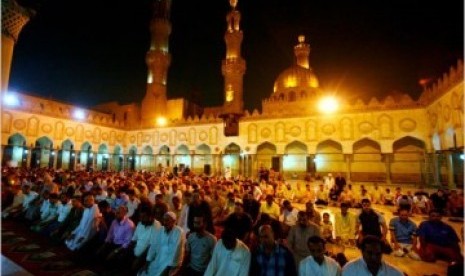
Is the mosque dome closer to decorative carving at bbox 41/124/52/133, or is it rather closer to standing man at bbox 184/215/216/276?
decorative carving at bbox 41/124/52/133

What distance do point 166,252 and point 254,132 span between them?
20.1m

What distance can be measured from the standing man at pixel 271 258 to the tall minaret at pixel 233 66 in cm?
2371

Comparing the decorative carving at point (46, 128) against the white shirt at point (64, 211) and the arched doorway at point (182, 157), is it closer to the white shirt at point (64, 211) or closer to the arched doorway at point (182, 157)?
the arched doorway at point (182, 157)

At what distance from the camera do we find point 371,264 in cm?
306

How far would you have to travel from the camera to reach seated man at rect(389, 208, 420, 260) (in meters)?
5.71

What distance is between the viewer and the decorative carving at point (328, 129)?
68.7 ft

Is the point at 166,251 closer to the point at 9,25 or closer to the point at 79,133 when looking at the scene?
the point at 9,25

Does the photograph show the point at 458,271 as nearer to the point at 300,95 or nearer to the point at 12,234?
the point at 12,234

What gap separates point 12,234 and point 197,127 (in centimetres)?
2047

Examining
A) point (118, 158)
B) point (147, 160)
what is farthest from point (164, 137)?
A: point (118, 158)

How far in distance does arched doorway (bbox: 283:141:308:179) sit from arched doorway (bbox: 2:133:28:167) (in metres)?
20.7

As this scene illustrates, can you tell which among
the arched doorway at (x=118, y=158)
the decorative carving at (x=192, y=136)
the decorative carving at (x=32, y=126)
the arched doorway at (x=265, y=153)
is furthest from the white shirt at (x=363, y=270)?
the arched doorway at (x=118, y=158)

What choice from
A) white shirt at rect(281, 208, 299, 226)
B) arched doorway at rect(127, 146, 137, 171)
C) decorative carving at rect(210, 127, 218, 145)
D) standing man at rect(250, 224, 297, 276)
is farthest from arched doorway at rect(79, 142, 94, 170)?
standing man at rect(250, 224, 297, 276)

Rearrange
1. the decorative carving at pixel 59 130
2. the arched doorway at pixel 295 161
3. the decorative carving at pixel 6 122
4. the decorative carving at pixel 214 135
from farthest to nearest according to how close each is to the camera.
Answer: the decorative carving at pixel 214 135 → the decorative carving at pixel 59 130 → the arched doorway at pixel 295 161 → the decorative carving at pixel 6 122
